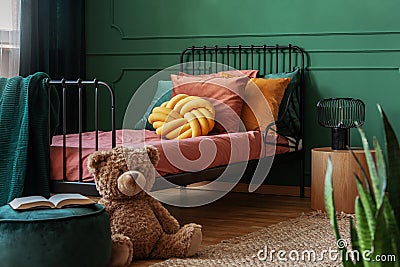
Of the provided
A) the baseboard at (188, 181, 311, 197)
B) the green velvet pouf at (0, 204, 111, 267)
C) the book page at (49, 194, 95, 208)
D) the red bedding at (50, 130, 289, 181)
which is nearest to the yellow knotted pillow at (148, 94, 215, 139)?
the red bedding at (50, 130, 289, 181)

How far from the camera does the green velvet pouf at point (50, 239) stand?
2.35 metres

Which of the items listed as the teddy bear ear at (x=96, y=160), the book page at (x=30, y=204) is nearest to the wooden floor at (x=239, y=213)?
the teddy bear ear at (x=96, y=160)

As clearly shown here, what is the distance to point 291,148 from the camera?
4484mm

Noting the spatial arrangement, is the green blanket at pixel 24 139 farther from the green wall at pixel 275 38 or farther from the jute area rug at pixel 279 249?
the green wall at pixel 275 38

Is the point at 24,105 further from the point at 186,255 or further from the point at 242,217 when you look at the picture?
the point at 242,217

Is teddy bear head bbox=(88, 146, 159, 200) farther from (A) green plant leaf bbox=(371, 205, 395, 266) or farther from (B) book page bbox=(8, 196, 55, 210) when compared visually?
(A) green plant leaf bbox=(371, 205, 395, 266)

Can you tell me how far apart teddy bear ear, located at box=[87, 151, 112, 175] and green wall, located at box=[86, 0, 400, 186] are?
2158 millimetres

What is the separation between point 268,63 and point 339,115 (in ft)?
2.31

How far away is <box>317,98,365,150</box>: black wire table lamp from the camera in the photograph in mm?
4082

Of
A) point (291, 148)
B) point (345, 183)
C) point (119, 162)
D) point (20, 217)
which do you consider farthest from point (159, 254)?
point (291, 148)

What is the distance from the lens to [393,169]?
4.04ft

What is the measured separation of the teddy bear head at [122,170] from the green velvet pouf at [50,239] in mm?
326

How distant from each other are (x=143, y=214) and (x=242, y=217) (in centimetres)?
115

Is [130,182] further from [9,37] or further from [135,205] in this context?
[9,37]
